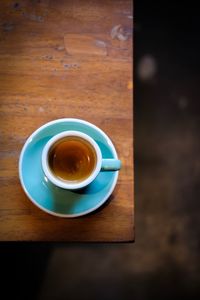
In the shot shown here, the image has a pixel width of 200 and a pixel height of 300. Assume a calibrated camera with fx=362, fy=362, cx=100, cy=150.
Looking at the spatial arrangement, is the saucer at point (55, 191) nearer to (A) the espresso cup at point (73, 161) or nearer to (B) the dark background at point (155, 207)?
(A) the espresso cup at point (73, 161)

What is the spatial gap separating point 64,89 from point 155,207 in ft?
3.03

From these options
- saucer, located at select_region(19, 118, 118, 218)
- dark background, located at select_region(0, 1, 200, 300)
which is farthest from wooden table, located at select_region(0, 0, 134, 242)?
dark background, located at select_region(0, 1, 200, 300)

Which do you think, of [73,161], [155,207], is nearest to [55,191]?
[73,161]

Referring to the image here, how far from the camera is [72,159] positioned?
804 millimetres

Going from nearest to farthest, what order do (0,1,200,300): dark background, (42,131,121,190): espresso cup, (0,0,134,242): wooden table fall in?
(42,131,121,190): espresso cup < (0,0,134,242): wooden table < (0,1,200,300): dark background

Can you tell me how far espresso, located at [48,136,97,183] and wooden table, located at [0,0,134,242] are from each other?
0.39 feet

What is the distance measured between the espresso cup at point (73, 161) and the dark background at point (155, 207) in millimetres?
857

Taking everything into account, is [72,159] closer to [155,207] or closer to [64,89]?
[64,89]

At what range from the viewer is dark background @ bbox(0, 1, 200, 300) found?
5.05 ft

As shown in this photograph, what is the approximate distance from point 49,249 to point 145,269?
1.41 ft

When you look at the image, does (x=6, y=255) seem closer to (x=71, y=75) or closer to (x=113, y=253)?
(x=113, y=253)

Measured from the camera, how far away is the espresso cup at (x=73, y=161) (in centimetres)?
73

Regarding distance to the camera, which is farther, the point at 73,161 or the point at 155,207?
the point at 155,207

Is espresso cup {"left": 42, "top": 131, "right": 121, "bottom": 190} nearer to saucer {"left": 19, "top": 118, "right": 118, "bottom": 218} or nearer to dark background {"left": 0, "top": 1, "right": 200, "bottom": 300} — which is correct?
saucer {"left": 19, "top": 118, "right": 118, "bottom": 218}
